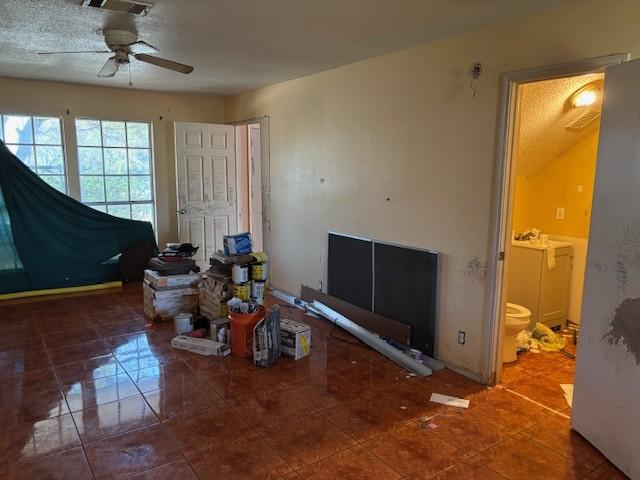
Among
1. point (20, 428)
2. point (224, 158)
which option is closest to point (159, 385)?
point (20, 428)

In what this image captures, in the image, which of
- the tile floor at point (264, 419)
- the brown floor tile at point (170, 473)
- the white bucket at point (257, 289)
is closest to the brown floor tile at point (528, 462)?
the tile floor at point (264, 419)

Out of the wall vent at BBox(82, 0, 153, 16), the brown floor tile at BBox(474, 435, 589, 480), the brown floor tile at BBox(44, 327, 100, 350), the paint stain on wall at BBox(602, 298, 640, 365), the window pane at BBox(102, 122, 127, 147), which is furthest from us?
the window pane at BBox(102, 122, 127, 147)

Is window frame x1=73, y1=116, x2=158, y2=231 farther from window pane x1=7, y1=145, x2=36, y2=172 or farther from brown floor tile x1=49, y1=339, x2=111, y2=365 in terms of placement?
brown floor tile x1=49, y1=339, x2=111, y2=365

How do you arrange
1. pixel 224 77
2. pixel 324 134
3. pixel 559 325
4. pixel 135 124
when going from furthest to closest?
pixel 135 124 → pixel 224 77 → pixel 324 134 → pixel 559 325

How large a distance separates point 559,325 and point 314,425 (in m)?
2.76

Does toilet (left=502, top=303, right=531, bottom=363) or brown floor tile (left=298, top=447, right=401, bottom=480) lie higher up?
toilet (left=502, top=303, right=531, bottom=363)

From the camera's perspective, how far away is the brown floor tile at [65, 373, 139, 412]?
2.91 meters

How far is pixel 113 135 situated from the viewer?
19.0 feet

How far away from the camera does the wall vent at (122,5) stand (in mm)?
2590

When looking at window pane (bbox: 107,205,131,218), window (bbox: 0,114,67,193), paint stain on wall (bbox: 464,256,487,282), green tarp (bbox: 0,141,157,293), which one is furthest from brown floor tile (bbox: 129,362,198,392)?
window (bbox: 0,114,67,193)

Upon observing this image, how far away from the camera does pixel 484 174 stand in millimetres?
3084

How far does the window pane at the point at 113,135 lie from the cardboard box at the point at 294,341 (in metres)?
3.65

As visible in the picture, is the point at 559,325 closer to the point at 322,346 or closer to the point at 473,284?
the point at 473,284

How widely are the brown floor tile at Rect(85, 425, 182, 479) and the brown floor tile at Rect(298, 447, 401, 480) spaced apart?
697 mm
